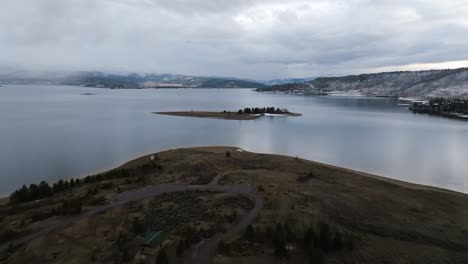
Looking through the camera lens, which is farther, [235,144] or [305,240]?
[235,144]

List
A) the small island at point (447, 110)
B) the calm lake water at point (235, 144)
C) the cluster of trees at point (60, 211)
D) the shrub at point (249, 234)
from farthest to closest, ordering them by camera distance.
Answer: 1. the small island at point (447, 110)
2. the calm lake water at point (235, 144)
3. the cluster of trees at point (60, 211)
4. the shrub at point (249, 234)

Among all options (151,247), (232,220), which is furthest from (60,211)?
(232,220)

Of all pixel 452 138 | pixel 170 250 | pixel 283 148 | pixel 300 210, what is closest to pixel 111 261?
pixel 170 250

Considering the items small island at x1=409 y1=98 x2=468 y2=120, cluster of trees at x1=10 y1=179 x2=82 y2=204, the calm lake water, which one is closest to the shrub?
cluster of trees at x1=10 y1=179 x2=82 y2=204

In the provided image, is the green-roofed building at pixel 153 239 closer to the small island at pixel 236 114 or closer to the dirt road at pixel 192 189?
the dirt road at pixel 192 189

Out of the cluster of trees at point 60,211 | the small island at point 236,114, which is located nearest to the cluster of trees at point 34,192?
the cluster of trees at point 60,211

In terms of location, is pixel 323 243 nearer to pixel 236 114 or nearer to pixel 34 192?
pixel 34 192
